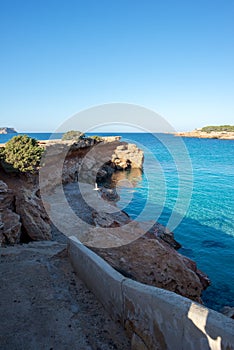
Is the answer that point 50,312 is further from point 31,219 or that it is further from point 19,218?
point 31,219

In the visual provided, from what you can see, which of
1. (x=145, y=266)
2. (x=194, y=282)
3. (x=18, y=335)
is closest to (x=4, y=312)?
(x=18, y=335)

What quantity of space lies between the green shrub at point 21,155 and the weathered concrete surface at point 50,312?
8109 millimetres

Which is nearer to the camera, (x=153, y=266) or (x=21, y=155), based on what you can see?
(x=153, y=266)

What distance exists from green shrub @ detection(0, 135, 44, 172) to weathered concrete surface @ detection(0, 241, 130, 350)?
8.11 metres

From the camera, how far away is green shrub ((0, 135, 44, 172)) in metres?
14.4

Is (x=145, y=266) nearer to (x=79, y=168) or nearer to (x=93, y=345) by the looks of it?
(x=93, y=345)

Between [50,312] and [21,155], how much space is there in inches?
451

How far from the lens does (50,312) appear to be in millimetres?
5066

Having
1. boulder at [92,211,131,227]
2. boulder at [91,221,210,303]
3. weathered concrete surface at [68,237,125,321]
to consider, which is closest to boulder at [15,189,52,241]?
boulder at [92,211,131,227]

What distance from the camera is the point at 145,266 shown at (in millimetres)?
7410

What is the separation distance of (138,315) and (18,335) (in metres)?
2.18

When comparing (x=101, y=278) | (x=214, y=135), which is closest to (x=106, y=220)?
(x=101, y=278)

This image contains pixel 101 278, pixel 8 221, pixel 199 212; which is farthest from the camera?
pixel 199 212

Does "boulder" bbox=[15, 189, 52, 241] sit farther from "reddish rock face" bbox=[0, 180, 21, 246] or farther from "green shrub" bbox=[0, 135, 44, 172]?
"green shrub" bbox=[0, 135, 44, 172]
